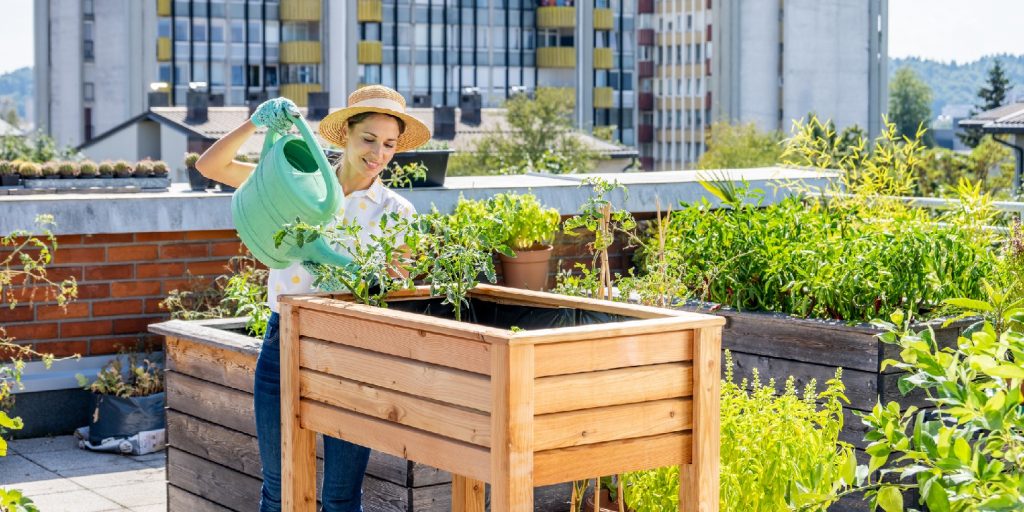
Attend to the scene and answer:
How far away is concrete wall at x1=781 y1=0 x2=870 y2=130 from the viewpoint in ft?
241

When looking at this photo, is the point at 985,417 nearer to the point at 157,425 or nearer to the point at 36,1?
the point at 157,425

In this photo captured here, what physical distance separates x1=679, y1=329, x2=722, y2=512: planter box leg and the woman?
3.10ft

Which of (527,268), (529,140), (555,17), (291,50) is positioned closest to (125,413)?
(527,268)

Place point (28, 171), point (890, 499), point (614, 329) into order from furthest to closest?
1. point (28, 171)
2. point (614, 329)
3. point (890, 499)

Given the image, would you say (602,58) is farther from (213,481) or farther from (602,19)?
(213,481)

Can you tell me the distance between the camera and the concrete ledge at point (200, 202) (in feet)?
20.1

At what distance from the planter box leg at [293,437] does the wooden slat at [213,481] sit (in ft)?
3.56

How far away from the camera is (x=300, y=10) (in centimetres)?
6506

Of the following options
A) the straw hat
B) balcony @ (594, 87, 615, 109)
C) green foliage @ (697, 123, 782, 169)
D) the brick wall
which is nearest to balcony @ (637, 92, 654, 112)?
balcony @ (594, 87, 615, 109)

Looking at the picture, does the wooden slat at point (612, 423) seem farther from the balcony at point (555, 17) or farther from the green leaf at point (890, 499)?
the balcony at point (555, 17)

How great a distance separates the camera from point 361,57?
223 feet

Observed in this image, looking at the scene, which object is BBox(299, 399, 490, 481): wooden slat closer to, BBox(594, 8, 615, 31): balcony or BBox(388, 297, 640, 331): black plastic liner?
BBox(388, 297, 640, 331): black plastic liner

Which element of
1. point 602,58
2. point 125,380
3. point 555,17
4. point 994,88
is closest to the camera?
point 125,380

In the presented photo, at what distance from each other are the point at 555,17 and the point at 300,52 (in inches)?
549
